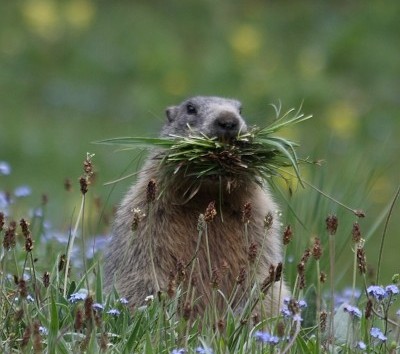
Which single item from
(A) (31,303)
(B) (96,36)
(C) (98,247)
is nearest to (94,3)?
(B) (96,36)

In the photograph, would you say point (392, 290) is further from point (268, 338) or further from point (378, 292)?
point (268, 338)

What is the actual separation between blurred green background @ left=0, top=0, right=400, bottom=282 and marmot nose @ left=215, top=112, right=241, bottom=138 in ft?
16.9

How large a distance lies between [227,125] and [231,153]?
122 mm

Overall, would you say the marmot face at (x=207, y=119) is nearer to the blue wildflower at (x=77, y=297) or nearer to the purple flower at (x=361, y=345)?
the blue wildflower at (x=77, y=297)

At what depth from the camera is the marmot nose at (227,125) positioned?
5.30 m

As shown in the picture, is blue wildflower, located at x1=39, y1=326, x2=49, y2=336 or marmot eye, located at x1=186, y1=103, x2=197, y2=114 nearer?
blue wildflower, located at x1=39, y1=326, x2=49, y2=336

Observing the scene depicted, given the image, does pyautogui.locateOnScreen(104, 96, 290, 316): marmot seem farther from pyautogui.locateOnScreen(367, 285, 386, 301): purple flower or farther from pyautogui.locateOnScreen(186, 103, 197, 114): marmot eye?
pyautogui.locateOnScreen(367, 285, 386, 301): purple flower

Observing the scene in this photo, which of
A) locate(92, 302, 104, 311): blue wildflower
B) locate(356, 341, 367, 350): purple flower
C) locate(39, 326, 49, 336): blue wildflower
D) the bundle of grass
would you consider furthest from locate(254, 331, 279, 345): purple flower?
the bundle of grass

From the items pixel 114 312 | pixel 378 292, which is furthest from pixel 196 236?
pixel 378 292

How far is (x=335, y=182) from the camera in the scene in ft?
20.8

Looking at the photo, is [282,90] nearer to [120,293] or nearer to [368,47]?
[368,47]

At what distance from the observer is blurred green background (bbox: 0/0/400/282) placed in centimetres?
1142

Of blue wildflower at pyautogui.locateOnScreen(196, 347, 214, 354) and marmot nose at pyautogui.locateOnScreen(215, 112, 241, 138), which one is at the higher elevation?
marmot nose at pyautogui.locateOnScreen(215, 112, 241, 138)

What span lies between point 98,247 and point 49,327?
6.31 feet
